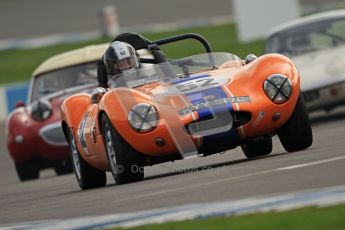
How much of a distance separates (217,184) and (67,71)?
27.0ft

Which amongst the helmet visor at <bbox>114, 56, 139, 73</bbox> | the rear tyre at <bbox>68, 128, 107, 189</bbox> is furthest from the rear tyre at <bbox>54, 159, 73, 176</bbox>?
the helmet visor at <bbox>114, 56, 139, 73</bbox>

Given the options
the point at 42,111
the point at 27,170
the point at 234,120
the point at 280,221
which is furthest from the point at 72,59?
the point at 280,221

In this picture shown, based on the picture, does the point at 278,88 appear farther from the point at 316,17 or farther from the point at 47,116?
the point at 316,17

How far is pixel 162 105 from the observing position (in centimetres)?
1004

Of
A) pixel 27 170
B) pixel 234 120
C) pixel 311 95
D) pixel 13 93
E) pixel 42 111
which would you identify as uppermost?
pixel 234 120

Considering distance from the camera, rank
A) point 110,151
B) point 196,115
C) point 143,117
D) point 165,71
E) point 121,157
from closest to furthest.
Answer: point 196,115, point 143,117, point 121,157, point 110,151, point 165,71

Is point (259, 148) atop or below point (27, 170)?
atop

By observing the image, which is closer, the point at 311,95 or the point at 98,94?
the point at 98,94

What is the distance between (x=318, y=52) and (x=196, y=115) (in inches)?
287

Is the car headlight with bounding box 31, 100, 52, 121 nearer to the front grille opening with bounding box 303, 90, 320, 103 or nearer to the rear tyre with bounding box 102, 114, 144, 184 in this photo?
the front grille opening with bounding box 303, 90, 320, 103

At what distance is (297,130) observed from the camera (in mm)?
10594

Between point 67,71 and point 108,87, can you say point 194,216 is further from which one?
point 67,71

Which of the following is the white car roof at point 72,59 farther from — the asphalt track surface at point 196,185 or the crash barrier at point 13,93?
the crash barrier at point 13,93

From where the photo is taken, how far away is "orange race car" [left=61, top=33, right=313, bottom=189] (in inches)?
392
